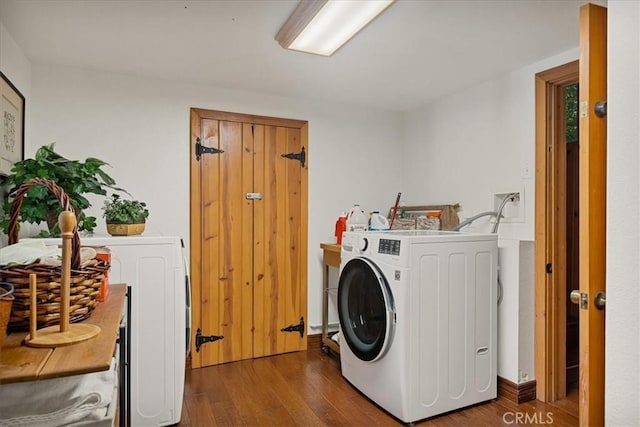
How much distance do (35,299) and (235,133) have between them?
93.1 inches

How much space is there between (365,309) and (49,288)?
5.90 feet

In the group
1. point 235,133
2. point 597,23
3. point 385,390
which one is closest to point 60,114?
point 235,133

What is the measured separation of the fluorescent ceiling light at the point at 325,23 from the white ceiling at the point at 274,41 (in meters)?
0.07

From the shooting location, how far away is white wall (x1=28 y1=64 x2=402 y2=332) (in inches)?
103

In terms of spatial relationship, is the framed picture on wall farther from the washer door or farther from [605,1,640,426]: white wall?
[605,1,640,426]: white wall

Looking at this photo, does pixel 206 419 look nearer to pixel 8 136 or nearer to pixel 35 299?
pixel 35 299

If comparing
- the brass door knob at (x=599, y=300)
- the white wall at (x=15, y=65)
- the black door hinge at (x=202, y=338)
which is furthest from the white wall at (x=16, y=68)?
the brass door knob at (x=599, y=300)

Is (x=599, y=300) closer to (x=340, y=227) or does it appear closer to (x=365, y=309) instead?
(x=365, y=309)

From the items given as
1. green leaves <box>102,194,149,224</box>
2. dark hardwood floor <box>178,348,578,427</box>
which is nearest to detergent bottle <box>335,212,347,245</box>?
dark hardwood floor <box>178,348,578,427</box>

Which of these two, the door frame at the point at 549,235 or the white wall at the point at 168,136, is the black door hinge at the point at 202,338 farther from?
the door frame at the point at 549,235

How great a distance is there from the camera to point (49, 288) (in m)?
0.91

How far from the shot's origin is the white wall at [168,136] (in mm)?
2613

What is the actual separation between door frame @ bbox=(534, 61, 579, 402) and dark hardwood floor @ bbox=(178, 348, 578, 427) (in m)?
0.21

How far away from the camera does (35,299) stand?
851 mm
